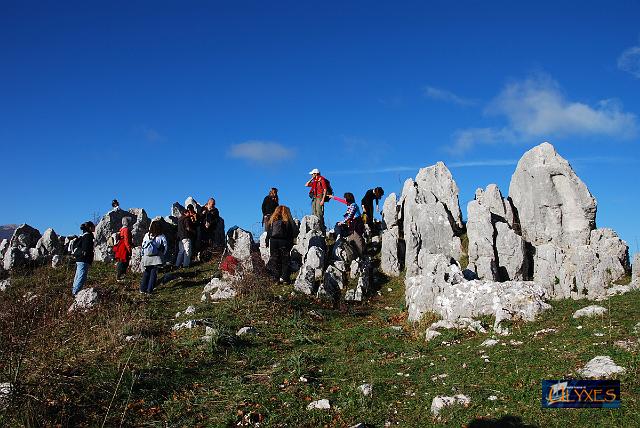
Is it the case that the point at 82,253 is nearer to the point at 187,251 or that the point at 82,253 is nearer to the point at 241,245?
the point at 187,251

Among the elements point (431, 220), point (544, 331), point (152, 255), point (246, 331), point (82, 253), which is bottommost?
point (544, 331)

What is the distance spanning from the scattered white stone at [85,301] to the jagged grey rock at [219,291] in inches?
151

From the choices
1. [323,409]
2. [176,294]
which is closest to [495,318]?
[323,409]

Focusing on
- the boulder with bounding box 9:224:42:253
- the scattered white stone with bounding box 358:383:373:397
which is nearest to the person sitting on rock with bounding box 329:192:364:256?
the scattered white stone with bounding box 358:383:373:397

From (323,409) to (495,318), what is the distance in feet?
21.1

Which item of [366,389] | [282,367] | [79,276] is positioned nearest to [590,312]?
[366,389]

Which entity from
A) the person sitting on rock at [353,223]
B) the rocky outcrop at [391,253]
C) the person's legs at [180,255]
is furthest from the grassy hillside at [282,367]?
the person's legs at [180,255]

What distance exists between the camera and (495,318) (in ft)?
41.8

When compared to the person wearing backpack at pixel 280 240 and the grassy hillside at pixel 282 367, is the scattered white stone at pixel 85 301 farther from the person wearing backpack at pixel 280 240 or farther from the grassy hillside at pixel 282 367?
Result: the person wearing backpack at pixel 280 240

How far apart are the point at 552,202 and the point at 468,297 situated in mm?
8291

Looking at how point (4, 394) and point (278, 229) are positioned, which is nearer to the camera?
point (4, 394)

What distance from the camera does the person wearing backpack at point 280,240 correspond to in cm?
2000


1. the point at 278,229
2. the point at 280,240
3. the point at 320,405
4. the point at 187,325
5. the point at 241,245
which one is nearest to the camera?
the point at 320,405

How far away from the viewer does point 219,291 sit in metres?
18.2
